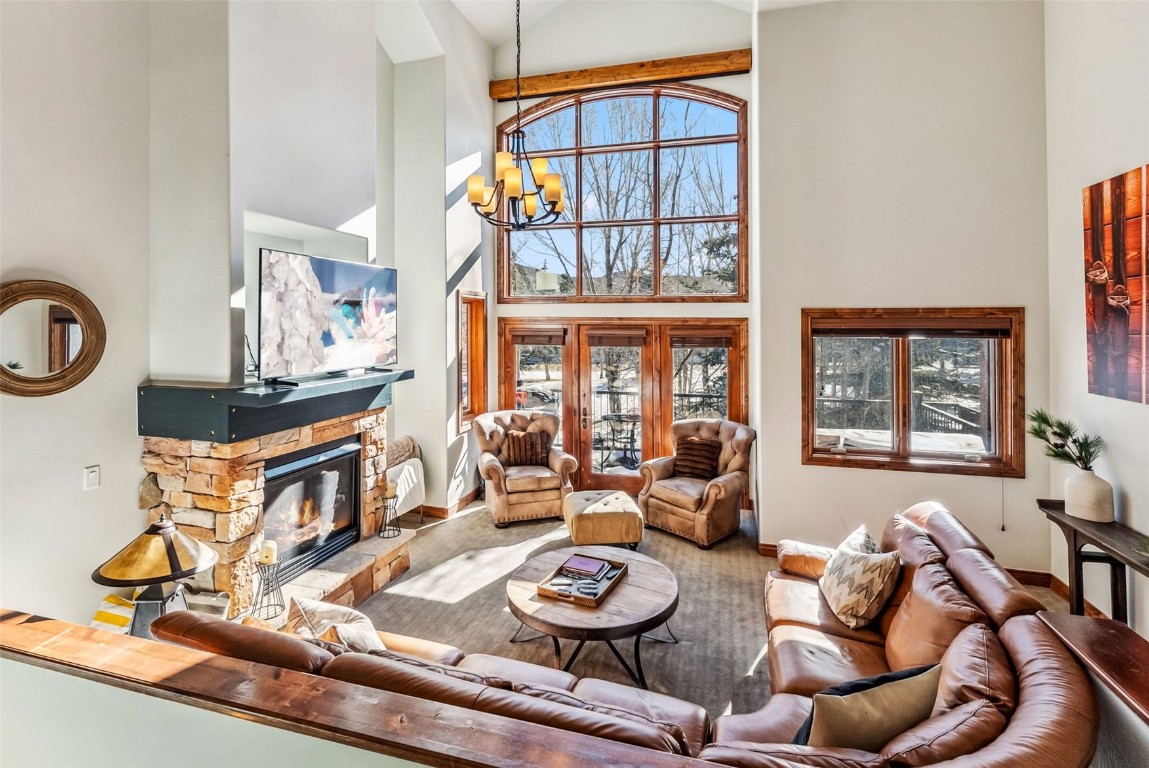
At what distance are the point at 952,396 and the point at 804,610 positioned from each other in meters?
2.63

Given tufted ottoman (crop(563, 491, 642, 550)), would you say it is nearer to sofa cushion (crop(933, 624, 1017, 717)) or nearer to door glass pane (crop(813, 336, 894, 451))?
door glass pane (crop(813, 336, 894, 451))

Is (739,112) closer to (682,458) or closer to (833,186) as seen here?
(833,186)

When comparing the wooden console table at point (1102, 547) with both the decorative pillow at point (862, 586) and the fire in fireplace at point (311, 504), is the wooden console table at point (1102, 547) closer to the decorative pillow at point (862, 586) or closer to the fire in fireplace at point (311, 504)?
the decorative pillow at point (862, 586)

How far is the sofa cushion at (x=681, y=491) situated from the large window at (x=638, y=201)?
6.71 feet

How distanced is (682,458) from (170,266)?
14.4ft

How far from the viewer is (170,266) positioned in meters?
3.17

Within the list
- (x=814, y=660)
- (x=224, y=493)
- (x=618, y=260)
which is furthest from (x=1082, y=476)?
(x=224, y=493)

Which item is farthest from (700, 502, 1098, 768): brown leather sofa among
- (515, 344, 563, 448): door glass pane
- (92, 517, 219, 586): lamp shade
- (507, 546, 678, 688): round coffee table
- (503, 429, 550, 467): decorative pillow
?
(515, 344, 563, 448): door glass pane

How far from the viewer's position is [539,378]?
6.86m

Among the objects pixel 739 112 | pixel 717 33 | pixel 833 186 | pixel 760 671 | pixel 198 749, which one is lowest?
pixel 760 671

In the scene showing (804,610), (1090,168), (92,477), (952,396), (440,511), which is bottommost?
(440,511)

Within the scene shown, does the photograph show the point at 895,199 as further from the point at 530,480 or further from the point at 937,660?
the point at 530,480

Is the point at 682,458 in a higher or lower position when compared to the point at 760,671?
higher

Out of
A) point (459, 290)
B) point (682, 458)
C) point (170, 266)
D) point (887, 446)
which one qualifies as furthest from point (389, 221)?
point (887, 446)
